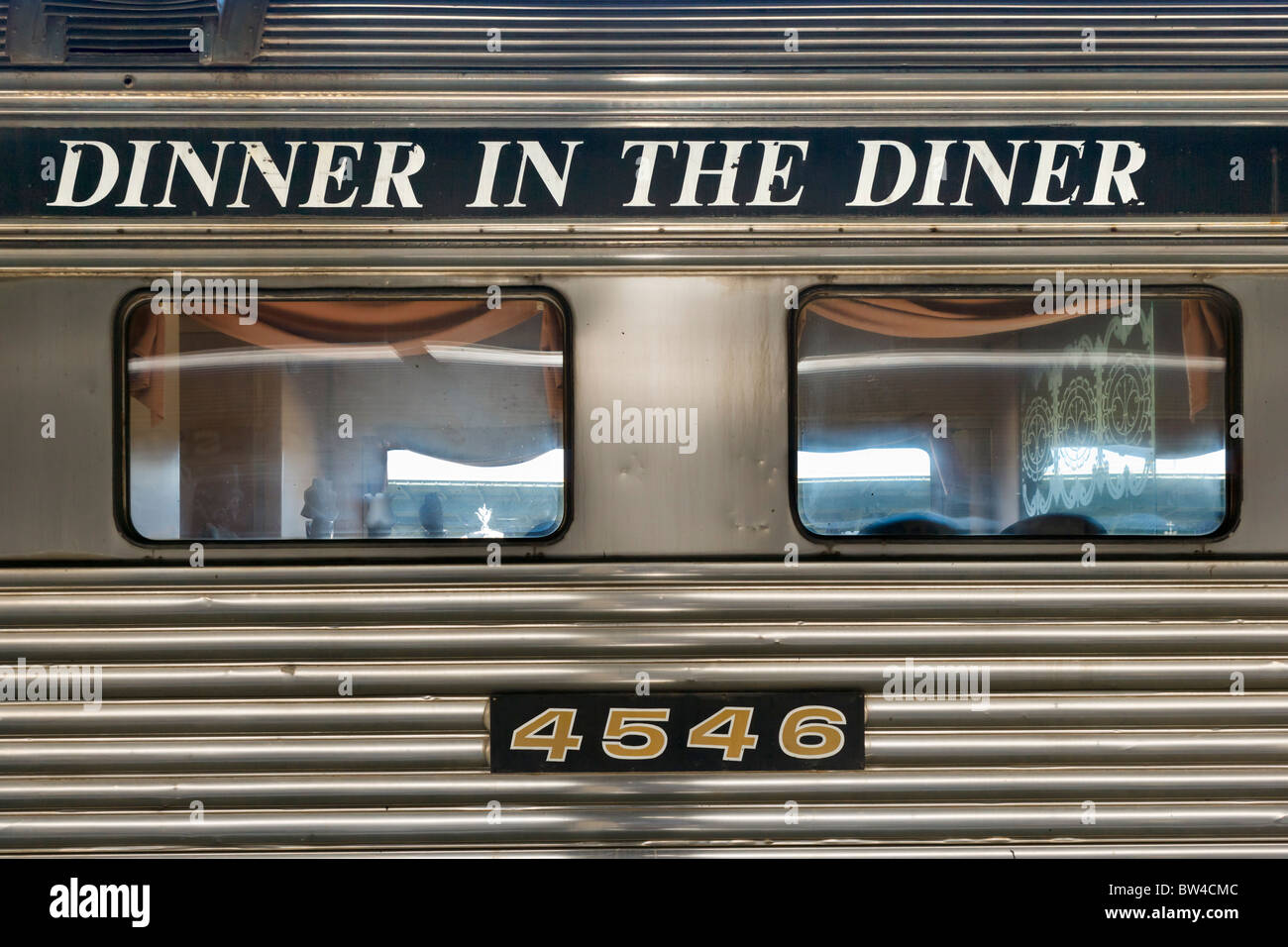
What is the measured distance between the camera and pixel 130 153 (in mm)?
2637

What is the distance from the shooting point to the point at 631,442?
2613mm

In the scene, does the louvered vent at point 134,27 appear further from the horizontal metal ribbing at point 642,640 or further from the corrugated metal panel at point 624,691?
the horizontal metal ribbing at point 642,640

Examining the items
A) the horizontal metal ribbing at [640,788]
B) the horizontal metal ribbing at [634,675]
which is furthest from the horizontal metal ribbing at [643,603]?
the horizontal metal ribbing at [640,788]

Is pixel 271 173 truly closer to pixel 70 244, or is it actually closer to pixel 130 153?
pixel 130 153

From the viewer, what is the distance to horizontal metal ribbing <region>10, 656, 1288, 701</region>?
8.45 feet

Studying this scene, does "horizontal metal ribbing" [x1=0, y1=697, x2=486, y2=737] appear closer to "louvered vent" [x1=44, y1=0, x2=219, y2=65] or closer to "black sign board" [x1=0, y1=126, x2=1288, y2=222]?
"black sign board" [x1=0, y1=126, x2=1288, y2=222]

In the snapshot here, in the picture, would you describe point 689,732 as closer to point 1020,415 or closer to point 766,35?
point 1020,415

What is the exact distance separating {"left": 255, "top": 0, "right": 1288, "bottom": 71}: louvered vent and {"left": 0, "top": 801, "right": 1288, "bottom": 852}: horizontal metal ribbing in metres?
2.06

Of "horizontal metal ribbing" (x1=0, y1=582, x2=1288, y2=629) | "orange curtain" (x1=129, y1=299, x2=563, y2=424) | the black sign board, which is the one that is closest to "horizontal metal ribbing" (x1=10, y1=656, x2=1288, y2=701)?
"horizontal metal ribbing" (x1=0, y1=582, x2=1288, y2=629)

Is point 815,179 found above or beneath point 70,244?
above

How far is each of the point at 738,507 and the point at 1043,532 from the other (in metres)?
0.85

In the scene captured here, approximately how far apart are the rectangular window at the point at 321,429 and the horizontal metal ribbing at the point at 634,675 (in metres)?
0.36

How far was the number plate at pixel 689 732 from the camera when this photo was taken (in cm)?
258
